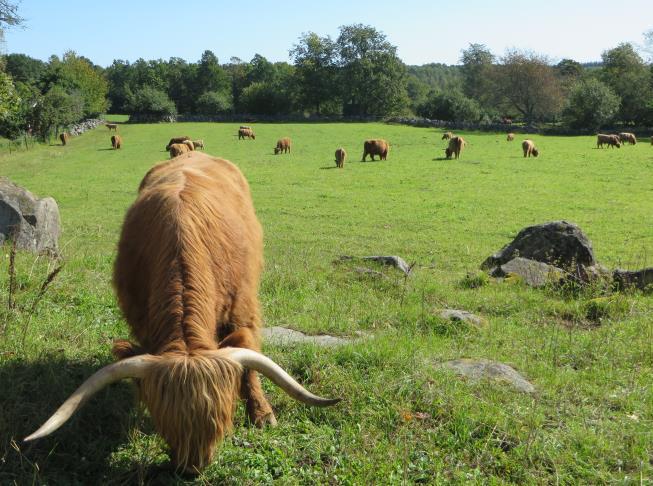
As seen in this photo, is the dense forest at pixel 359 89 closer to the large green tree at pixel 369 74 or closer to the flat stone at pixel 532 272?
the large green tree at pixel 369 74

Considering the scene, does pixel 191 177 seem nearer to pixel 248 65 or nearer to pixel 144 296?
pixel 144 296

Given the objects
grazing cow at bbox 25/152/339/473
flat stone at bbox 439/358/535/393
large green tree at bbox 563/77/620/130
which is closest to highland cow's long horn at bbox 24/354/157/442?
grazing cow at bbox 25/152/339/473

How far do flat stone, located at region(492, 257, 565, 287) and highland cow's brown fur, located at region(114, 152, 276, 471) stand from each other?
17.4 ft

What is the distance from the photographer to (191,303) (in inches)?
147

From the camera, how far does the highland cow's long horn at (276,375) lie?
11.1ft

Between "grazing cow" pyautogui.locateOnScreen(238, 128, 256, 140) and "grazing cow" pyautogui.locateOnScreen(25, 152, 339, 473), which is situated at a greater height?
"grazing cow" pyautogui.locateOnScreen(238, 128, 256, 140)

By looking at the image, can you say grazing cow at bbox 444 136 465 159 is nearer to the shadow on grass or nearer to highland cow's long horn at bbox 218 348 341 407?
the shadow on grass

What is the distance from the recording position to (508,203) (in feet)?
71.4

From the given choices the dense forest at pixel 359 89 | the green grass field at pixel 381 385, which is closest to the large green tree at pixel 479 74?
the dense forest at pixel 359 89

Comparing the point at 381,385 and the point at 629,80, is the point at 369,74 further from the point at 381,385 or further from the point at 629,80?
the point at 381,385

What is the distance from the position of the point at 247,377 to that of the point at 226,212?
143 centimetres

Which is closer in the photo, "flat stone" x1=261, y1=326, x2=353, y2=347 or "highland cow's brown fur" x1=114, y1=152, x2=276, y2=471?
"highland cow's brown fur" x1=114, y1=152, x2=276, y2=471

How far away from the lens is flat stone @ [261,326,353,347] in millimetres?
5797

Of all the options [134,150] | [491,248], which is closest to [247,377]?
[491,248]
